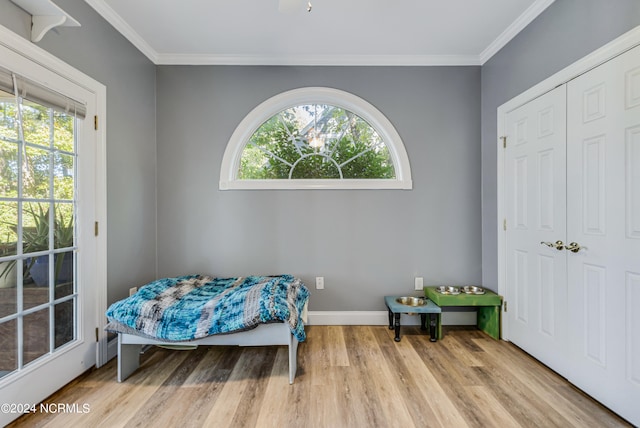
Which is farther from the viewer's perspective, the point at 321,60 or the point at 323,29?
the point at 321,60

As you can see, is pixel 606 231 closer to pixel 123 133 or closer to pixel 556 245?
pixel 556 245

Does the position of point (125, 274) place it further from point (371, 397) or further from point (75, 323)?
point (371, 397)

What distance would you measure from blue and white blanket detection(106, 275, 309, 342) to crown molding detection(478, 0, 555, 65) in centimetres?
281

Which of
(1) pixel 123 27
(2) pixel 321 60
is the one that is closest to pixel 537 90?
(2) pixel 321 60

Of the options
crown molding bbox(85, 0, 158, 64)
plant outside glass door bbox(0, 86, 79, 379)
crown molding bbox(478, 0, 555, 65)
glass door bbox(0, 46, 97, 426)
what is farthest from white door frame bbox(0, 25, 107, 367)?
crown molding bbox(478, 0, 555, 65)

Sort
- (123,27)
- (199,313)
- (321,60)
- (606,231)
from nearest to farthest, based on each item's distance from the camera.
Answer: (606,231), (199,313), (123,27), (321,60)

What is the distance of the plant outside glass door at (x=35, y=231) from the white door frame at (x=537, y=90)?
10.9ft

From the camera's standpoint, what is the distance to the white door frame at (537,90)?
61.4 inches

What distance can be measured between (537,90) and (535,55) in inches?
10.9

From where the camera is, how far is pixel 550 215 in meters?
2.05

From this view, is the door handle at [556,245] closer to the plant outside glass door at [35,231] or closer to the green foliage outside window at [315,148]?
the green foliage outside window at [315,148]

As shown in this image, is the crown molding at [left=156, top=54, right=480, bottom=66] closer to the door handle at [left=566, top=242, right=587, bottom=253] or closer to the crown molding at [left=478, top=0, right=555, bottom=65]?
the crown molding at [left=478, top=0, right=555, bottom=65]

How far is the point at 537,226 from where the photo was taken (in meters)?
2.18

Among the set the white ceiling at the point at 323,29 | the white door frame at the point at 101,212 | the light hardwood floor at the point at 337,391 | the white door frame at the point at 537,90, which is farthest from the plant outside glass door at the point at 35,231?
the white door frame at the point at 537,90
